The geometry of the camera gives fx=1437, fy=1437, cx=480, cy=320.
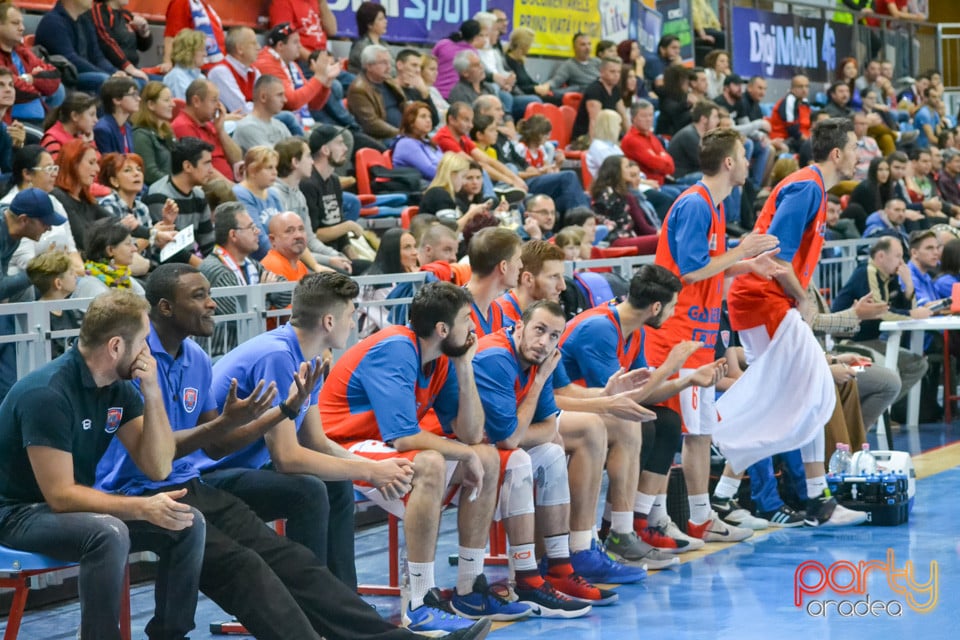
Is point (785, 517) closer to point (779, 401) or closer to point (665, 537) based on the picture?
point (779, 401)

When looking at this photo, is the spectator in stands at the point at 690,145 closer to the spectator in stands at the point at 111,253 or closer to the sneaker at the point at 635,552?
the sneaker at the point at 635,552

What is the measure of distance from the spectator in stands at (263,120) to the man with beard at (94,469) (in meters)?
5.67

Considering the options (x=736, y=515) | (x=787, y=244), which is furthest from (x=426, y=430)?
(x=787, y=244)

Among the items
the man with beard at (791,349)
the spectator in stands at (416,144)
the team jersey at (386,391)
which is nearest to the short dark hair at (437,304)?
the team jersey at (386,391)

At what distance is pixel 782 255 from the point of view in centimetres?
732

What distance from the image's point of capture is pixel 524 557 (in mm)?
5844

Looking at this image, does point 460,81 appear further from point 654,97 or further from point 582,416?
point 582,416

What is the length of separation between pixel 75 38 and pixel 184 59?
765mm

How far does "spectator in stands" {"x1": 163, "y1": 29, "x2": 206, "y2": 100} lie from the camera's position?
1027cm

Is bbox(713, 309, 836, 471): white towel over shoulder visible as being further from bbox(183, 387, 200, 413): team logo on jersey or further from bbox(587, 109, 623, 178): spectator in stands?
bbox(587, 109, 623, 178): spectator in stands

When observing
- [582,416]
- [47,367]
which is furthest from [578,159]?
[47,367]

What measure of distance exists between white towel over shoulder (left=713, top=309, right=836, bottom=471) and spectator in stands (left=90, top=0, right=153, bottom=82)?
5087mm

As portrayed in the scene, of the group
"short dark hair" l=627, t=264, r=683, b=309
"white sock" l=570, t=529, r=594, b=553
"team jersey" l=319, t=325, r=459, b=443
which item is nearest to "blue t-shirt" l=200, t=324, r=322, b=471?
"team jersey" l=319, t=325, r=459, b=443

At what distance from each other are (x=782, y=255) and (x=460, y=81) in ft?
20.6
